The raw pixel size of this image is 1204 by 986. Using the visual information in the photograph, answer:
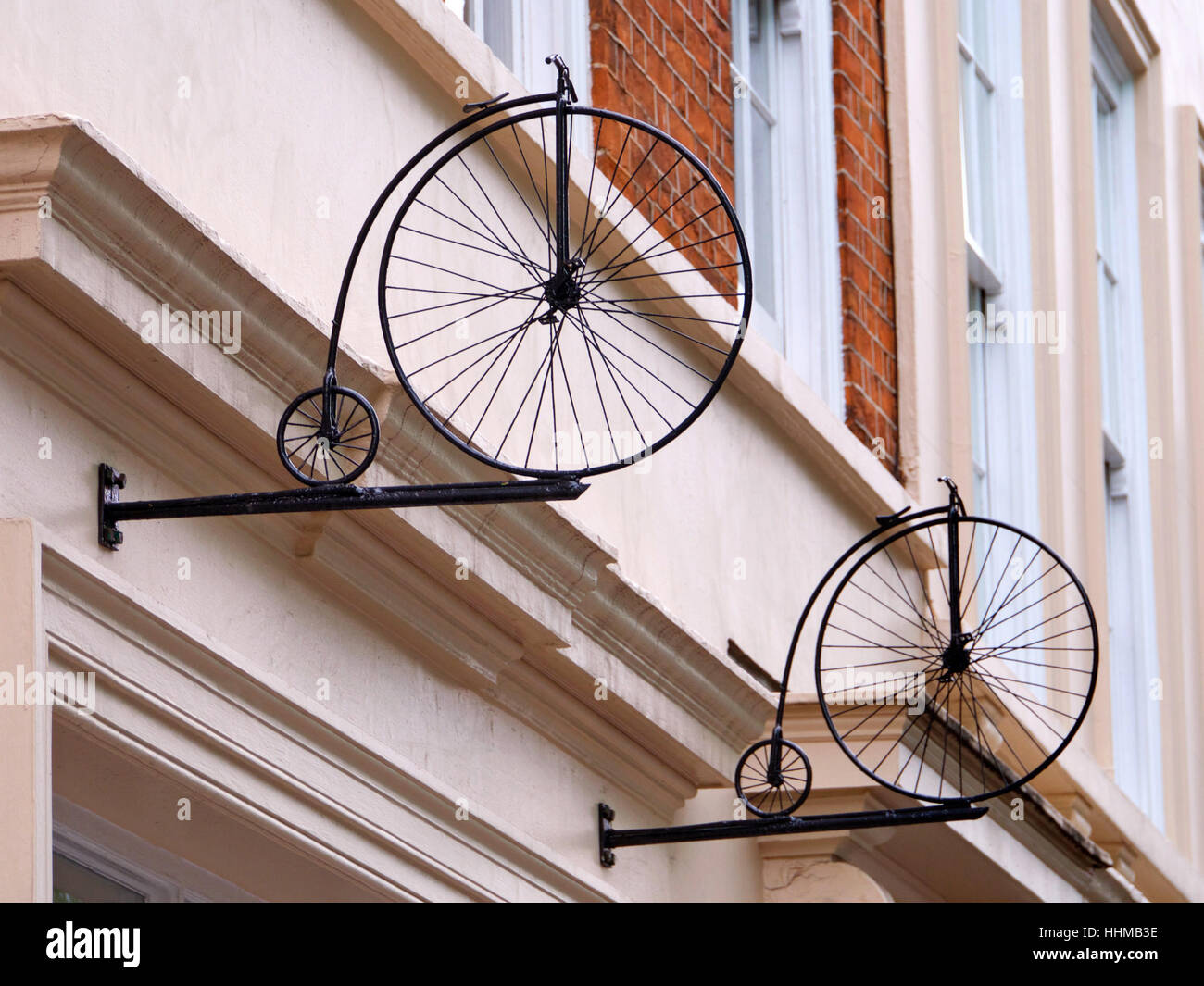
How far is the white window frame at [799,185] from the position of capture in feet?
26.2

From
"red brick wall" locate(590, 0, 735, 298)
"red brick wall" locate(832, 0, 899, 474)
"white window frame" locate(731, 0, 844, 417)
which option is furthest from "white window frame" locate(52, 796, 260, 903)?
"red brick wall" locate(832, 0, 899, 474)

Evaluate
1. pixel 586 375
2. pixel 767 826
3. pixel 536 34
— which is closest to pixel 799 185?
pixel 536 34

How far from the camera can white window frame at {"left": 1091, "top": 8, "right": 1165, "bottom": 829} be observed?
12055 millimetres

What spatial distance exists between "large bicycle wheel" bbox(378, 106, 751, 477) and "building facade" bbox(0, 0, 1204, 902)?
127 mm

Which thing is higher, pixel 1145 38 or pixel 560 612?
pixel 1145 38

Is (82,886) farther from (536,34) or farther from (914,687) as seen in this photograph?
(536,34)

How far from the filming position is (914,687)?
6090 millimetres

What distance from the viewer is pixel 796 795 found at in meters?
6.96

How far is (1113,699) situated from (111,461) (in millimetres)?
8719

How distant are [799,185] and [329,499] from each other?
4633 mm

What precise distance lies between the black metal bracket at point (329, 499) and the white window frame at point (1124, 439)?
8467 mm

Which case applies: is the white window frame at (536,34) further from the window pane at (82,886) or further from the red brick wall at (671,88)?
the window pane at (82,886)
